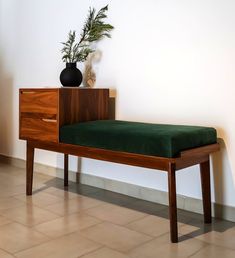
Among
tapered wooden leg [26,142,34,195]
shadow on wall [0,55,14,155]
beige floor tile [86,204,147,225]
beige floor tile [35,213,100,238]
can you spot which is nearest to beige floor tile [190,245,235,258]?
beige floor tile [86,204,147,225]

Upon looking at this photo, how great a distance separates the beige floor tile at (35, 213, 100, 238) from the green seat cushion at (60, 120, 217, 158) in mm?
434

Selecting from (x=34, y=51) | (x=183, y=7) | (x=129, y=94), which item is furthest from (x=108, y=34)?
(x=34, y=51)

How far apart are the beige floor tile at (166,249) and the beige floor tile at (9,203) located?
0.98 metres

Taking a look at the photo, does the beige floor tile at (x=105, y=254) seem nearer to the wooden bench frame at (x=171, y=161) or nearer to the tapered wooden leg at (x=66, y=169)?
the wooden bench frame at (x=171, y=161)

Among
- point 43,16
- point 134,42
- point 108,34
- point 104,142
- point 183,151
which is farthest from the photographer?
point 43,16

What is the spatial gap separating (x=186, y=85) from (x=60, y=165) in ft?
4.50

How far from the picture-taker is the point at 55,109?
2.23 metres

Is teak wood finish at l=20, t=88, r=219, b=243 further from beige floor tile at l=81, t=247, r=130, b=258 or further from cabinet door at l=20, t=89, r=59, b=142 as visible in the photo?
beige floor tile at l=81, t=247, r=130, b=258

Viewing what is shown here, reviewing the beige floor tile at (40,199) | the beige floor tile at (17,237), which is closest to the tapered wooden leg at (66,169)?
the beige floor tile at (40,199)

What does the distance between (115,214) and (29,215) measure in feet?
1.68

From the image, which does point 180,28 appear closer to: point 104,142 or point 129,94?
point 129,94

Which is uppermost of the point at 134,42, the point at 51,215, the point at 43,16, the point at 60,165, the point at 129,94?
the point at 43,16

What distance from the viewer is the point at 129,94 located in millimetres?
2500

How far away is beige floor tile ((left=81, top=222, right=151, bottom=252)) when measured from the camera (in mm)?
1730
